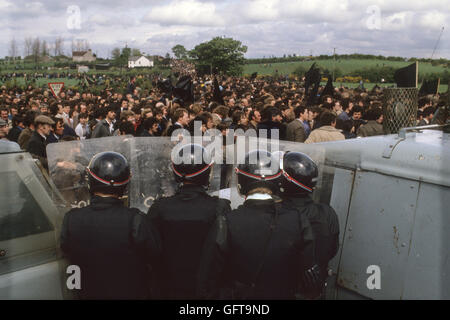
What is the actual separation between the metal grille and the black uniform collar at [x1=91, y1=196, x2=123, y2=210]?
2549 millimetres

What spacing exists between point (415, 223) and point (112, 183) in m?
2.03

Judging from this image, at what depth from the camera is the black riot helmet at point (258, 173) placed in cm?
272

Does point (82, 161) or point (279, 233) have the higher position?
point (82, 161)

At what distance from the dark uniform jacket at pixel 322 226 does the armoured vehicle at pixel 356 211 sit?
21cm

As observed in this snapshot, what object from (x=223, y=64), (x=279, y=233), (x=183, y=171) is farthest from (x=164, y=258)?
(x=223, y=64)

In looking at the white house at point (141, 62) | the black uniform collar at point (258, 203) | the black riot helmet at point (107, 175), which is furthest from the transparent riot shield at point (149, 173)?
the white house at point (141, 62)

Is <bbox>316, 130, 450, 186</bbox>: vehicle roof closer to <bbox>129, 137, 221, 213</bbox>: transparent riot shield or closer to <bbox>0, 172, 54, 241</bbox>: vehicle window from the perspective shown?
<bbox>129, 137, 221, 213</bbox>: transparent riot shield

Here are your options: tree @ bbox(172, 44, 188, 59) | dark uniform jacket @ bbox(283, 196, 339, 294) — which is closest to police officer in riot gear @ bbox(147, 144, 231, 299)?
dark uniform jacket @ bbox(283, 196, 339, 294)

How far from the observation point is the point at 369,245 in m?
2.93

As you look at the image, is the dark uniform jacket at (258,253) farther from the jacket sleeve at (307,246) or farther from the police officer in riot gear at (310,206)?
the police officer in riot gear at (310,206)

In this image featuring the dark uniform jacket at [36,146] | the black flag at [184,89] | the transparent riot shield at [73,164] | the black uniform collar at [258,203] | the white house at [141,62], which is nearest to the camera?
the black uniform collar at [258,203]
